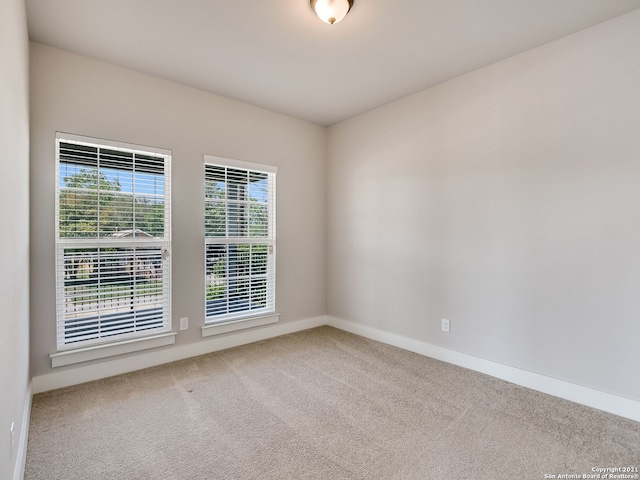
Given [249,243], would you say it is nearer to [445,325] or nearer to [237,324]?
[237,324]

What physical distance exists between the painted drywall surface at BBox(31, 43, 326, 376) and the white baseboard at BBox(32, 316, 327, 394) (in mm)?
73

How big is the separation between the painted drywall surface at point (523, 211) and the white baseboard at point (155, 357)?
125cm

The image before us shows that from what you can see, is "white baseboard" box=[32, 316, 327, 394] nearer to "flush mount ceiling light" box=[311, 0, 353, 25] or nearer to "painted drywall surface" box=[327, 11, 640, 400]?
"painted drywall surface" box=[327, 11, 640, 400]

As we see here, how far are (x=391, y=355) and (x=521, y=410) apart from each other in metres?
1.26

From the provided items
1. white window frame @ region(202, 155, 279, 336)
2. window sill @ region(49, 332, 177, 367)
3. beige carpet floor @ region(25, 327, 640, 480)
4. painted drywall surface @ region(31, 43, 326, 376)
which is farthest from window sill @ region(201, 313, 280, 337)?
beige carpet floor @ region(25, 327, 640, 480)

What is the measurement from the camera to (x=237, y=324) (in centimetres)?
362

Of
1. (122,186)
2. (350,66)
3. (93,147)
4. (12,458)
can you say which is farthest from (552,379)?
(93,147)

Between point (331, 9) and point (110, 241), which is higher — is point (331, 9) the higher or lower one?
the higher one

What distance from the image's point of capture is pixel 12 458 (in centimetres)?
141

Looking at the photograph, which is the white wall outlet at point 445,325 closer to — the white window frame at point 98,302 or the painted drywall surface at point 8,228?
the white window frame at point 98,302

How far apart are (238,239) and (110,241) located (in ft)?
4.08

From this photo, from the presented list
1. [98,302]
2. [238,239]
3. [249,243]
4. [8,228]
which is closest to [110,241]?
[98,302]

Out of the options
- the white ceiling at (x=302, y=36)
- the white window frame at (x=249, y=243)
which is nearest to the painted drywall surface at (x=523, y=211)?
the white ceiling at (x=302, y=36)

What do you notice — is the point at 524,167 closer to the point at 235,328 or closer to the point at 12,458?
the point at 235,328
